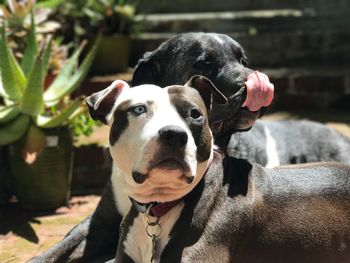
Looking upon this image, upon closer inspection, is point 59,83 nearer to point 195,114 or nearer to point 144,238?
point 144,238

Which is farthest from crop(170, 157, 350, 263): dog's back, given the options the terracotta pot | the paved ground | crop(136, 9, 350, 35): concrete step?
crop(136, 9, 350, 35): concrete step

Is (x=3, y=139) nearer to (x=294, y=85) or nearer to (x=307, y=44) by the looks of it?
(x=294, y=85)

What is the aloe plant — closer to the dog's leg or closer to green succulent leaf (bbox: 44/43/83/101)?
green succulent leaf (bbox: 44/43/83/101)

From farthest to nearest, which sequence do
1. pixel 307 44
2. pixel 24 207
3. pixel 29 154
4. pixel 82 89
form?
pixel 307 44 < pixel 82 89 < pixel 24 207 < pixel 29 154

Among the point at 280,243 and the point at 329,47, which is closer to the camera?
the point at 280,243

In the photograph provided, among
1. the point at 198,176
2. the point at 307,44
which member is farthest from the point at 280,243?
the point at 307,44

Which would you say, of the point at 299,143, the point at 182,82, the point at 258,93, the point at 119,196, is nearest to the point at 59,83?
the point at 182,82

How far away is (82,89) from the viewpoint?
6.93 metres

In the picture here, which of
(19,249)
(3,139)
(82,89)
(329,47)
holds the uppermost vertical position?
(3,139)

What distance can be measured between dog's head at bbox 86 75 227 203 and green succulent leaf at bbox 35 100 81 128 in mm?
1700

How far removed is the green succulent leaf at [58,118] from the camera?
15.2 feet

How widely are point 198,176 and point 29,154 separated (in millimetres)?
2158

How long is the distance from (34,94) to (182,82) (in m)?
1.23

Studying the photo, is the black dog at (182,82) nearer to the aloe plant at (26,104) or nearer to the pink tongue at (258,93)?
the pink tongue at (258,93)
